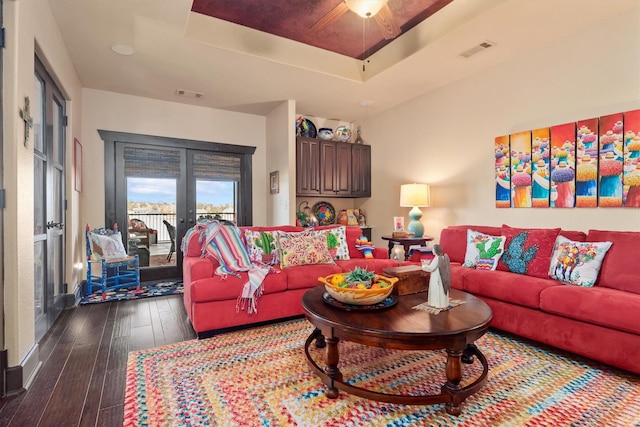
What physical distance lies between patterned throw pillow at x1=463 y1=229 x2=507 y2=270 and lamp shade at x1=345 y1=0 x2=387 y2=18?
2.23 meters

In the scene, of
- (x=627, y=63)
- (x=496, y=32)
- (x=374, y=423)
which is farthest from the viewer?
(x=496, y=32)

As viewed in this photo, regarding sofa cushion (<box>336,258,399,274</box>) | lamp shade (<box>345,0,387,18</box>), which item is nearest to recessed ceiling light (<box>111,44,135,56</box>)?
lamp shade (<box>345,0,387,18</box>)

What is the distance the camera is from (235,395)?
5.88 ft

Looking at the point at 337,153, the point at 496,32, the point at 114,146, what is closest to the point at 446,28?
the point at 496,32

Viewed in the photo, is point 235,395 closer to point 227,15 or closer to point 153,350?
point 153,350

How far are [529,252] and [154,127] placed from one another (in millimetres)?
4983

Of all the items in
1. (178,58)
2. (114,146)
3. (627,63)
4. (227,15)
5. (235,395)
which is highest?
(227,15)

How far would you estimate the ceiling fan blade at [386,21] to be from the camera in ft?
8.25

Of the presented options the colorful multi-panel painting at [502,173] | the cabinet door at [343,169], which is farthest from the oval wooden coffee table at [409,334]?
the cabinet door at [343,169]

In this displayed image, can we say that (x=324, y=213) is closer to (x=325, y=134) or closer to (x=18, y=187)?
(x=325, y=134)

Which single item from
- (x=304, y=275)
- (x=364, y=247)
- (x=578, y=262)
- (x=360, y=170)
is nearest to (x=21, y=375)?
(x=304, y=275)

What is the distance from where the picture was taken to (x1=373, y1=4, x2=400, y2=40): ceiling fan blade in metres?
2.52

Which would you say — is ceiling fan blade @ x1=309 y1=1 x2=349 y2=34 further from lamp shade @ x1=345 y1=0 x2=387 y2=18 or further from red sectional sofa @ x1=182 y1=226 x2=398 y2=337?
red sectional sofa @ x1=182 y1=226 x2=398 y2=337

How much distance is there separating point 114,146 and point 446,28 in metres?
4.46
